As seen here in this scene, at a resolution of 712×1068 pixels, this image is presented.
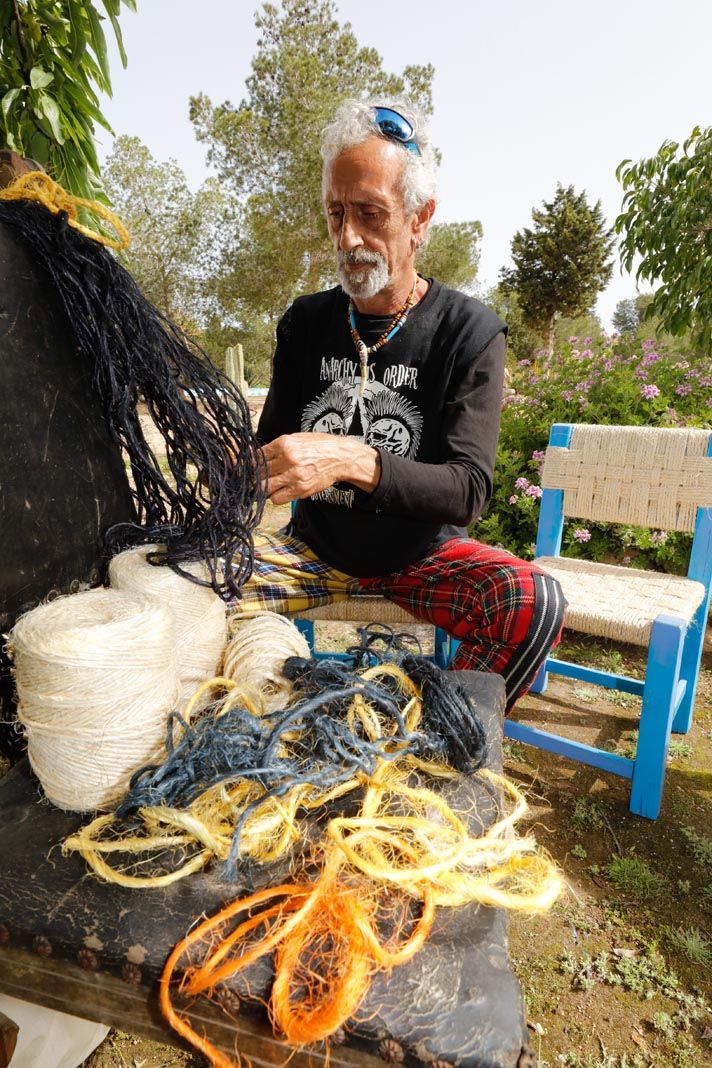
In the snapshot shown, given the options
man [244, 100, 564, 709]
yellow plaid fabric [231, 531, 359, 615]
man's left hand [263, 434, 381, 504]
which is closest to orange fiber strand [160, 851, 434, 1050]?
man's left hand [263, 434, 381, 504]

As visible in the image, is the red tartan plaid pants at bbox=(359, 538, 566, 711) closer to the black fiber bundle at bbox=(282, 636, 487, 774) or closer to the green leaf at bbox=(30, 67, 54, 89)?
the black fiber bundle at bbox=(282, 636, 487, 774)

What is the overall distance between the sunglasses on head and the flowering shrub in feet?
8.28

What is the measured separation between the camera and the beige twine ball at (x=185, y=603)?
3.44 feet

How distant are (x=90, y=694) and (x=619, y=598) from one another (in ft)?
6.39

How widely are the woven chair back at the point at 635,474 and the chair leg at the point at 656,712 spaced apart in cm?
62

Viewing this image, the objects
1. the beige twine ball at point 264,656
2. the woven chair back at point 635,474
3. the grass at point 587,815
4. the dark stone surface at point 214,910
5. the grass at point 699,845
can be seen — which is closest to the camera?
the dark stone surface at point 214,910

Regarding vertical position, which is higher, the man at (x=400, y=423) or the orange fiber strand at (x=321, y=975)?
the man at (x=400, y=423)

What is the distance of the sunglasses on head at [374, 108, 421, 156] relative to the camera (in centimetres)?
183

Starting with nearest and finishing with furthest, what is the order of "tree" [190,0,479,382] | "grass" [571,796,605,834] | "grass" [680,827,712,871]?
"grass" [680,827,712,871]
"grass" [571,796,605,834]
"tree" [190,0,479,382]

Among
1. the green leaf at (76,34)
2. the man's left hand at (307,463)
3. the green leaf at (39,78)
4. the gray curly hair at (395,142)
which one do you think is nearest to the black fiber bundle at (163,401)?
the man's left hand at (307,463)

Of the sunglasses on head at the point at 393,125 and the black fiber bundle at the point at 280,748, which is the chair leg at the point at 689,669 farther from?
the sunglasses on head at the point at 393,125

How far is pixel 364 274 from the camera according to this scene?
1.95 metres

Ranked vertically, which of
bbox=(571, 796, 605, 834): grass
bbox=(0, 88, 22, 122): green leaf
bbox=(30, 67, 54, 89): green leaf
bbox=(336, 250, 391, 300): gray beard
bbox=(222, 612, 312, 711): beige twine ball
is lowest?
bbox=(571, 796, 605, 834): grass

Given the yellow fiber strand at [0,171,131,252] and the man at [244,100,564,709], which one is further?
the man at [244,100,564,709]
